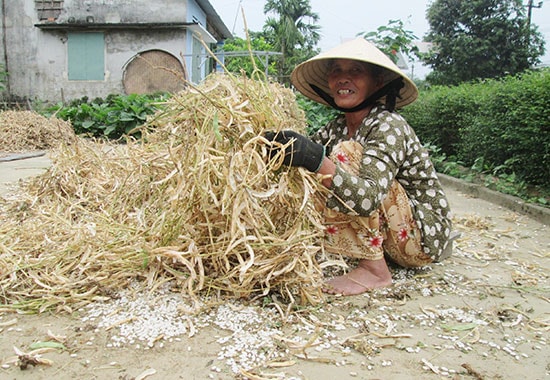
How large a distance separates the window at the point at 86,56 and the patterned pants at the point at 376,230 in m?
13.2

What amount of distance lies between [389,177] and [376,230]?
269mm

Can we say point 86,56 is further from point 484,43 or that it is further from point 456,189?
point 484,43

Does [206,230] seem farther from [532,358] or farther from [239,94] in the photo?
[532,358]

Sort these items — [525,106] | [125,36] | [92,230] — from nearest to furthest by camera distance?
1. [92,230]
2. [525,106]
3. [125,36]

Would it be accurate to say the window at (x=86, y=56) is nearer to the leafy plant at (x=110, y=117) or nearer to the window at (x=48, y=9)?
the window at (x=48, y=9)

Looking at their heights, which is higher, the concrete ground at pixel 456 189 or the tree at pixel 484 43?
the tree at pixel 484 43

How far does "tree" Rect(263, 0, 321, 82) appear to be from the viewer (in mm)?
27828

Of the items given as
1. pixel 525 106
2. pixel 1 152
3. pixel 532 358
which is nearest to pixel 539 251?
pixel 532 358

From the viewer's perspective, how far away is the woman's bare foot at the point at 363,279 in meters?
2.04

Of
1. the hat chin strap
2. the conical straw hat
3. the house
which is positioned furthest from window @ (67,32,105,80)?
the hat chin strap

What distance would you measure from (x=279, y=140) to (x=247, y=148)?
0.13 meters

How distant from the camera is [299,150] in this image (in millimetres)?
1724

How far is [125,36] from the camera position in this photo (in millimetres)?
13516

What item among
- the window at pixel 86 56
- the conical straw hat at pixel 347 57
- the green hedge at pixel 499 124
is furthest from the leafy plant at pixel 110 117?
the conical straw hat at pixel 347 57
